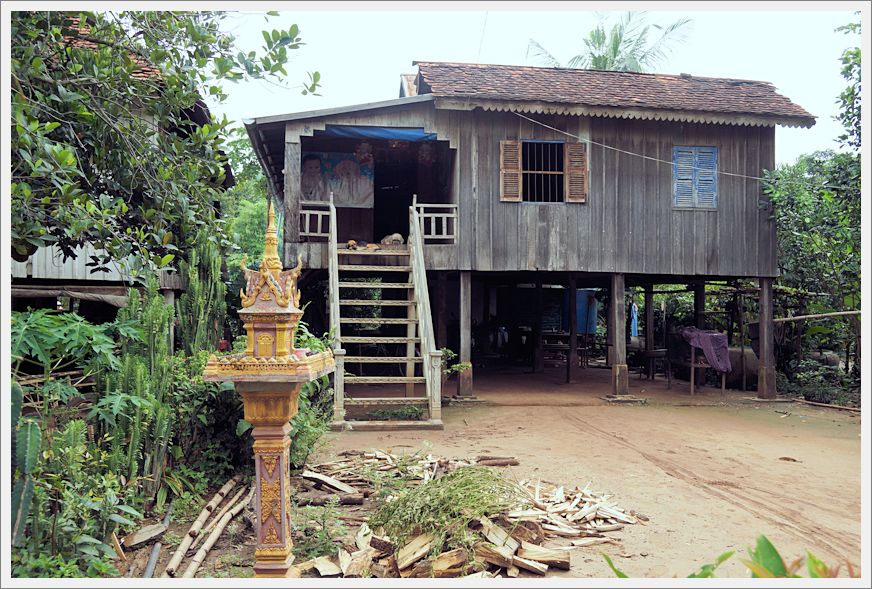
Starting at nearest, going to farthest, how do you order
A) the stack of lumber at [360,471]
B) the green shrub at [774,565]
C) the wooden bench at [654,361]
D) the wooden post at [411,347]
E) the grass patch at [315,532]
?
the green shrub at [774,565]
the grass patch at [315,532]
the stack of lumber at [360,471]
the wooden post at [411,347]
the wooden bench at [654,361]

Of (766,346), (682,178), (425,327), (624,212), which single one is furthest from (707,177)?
(425,327)

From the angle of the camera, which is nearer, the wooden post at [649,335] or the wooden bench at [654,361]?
the wooden bench at [654,361]

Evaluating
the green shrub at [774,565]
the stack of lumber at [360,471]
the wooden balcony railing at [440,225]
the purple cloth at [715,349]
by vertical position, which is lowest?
the stack of lumber at [360,471]

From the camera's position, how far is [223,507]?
539cm

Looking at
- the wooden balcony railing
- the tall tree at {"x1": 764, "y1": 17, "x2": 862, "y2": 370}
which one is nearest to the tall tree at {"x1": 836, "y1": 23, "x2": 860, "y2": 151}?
the tall tree at {"x1": 764, "y1": 17, "x2": 862, "y2": 370}

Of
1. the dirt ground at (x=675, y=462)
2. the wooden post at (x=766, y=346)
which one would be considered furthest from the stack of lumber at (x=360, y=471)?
the wooden post at (x=766, y=346)

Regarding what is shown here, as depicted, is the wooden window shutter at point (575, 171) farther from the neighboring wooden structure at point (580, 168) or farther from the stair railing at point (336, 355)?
the stair railing at point (336, 355)

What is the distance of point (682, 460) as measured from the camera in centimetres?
757

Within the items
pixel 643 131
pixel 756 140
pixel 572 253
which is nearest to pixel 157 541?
pixel 572 253

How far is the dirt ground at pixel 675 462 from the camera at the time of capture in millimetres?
4715

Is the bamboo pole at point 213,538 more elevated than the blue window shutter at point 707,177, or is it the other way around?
the blue window shutter at point 707,177

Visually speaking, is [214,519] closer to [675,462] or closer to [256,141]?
[675,462]

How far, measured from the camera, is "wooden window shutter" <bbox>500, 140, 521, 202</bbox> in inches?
468

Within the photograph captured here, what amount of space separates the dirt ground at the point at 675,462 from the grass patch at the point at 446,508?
21.0 inches
